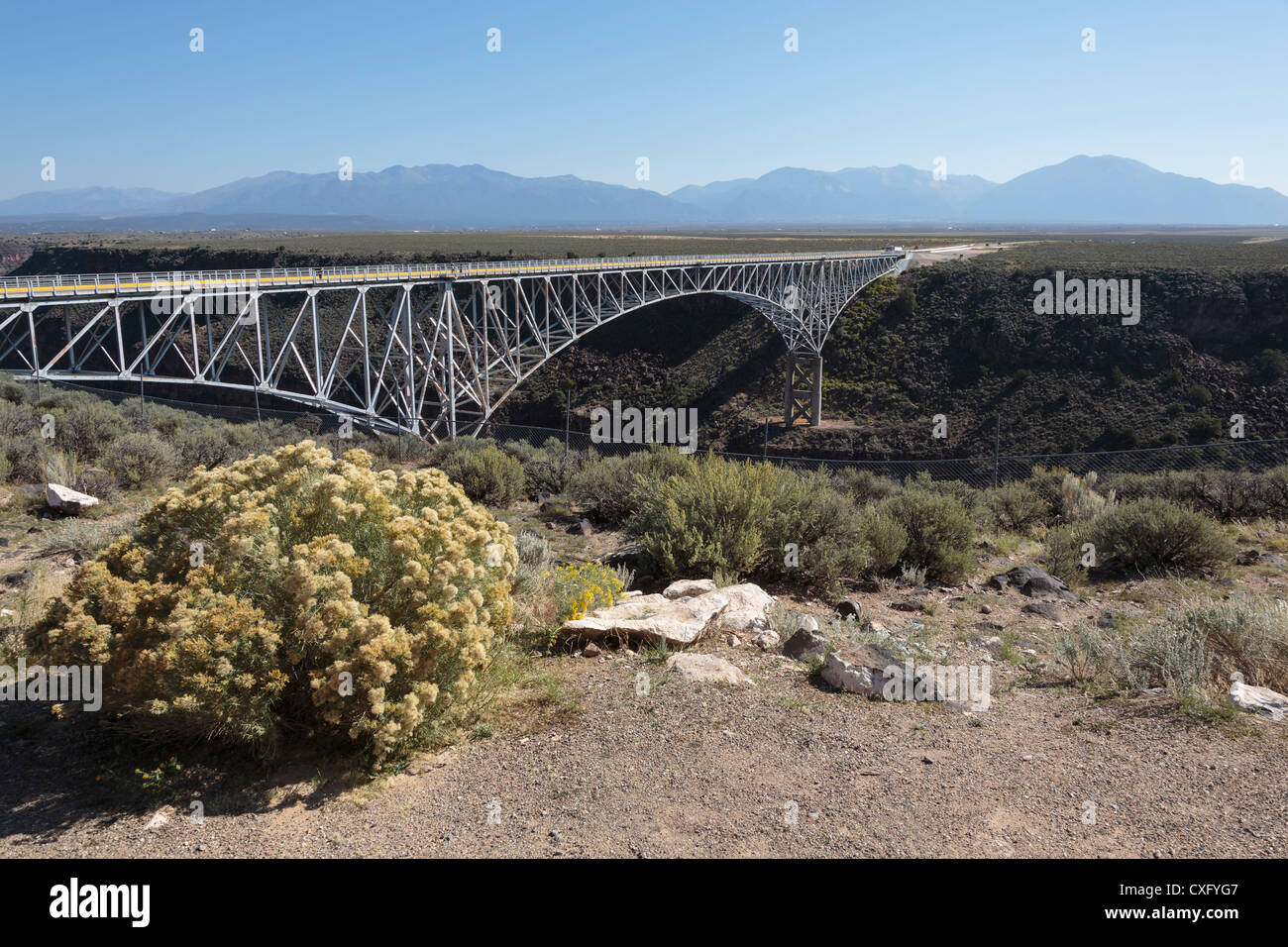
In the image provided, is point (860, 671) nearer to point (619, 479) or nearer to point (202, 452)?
point (619, 479)

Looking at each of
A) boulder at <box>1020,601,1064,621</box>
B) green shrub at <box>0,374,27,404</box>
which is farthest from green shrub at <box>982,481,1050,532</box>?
green shrub at <box>0,374,27,404</box>

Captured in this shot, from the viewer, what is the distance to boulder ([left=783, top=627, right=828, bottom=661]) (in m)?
5.89

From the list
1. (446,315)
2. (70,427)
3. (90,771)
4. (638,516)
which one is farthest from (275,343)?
(90,771)

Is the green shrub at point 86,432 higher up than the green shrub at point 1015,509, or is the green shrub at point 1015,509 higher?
the green shrub at point 86,432

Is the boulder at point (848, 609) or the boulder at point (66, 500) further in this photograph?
the boulder at point (66, 500)

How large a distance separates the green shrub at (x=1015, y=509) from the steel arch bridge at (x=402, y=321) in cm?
1377

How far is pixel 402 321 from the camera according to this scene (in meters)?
25.4

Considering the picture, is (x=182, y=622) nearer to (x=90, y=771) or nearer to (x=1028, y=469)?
(x=90, y=771)

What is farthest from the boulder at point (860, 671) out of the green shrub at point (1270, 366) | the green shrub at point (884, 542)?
the green shrub at point (1270, 366)

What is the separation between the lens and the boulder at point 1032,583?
28.8 ft

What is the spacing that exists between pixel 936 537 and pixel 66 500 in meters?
9.54

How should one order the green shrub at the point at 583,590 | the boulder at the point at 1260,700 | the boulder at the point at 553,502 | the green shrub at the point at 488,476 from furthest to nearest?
1. the green shrub at the point at 488,476
2. the boulder at the point at 553,502
3. the green shrub at the point at 583,590
4. the boulder at the point at 1260,700

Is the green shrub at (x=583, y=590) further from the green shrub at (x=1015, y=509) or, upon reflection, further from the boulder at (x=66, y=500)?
the green shrub at (x=1015, y=509)
